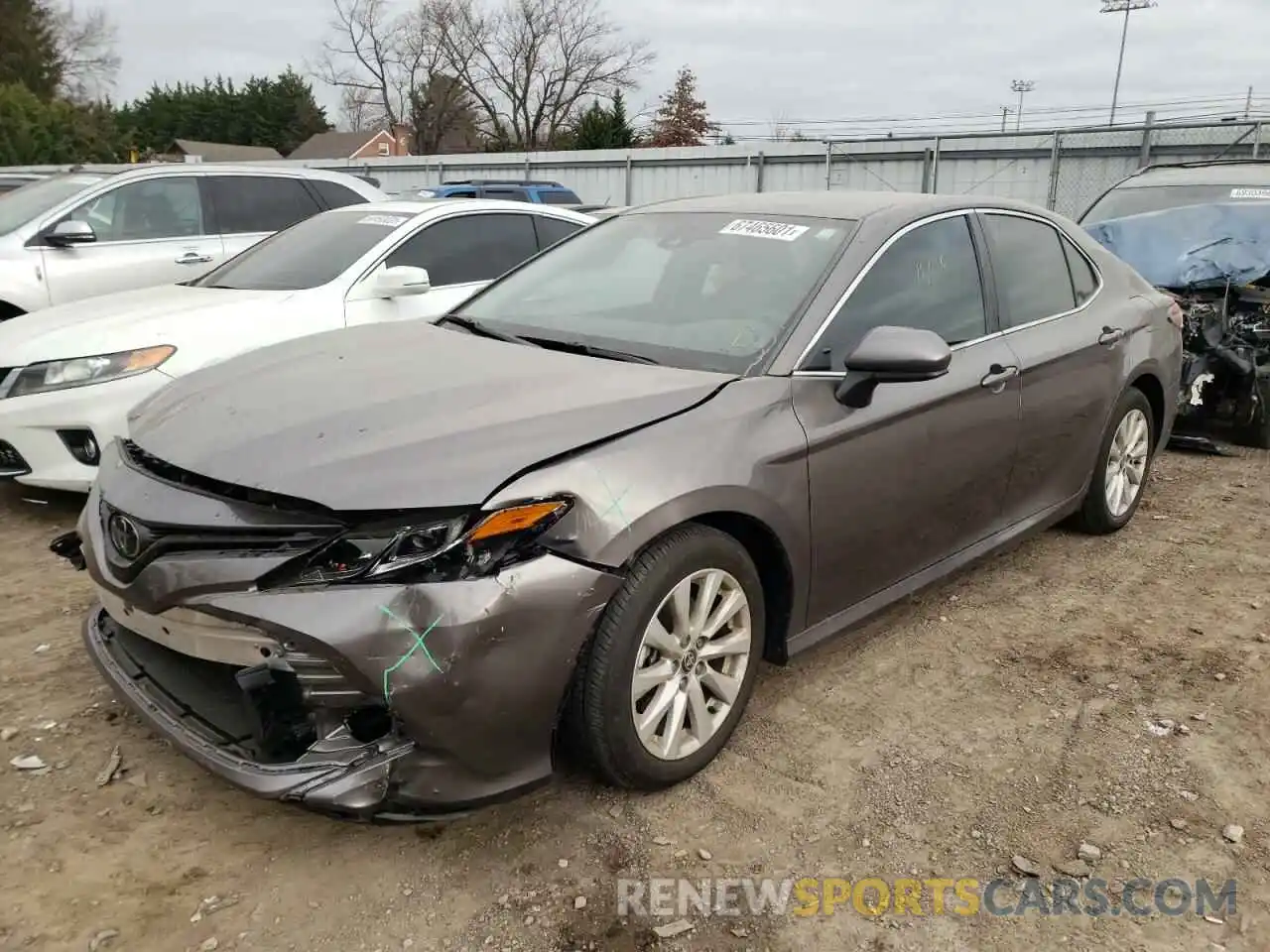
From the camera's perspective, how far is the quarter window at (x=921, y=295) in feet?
10.2

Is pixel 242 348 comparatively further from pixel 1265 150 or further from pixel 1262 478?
pixel 1265 150

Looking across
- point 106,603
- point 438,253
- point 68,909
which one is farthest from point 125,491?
point 438,253

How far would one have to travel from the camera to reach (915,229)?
3508 mm

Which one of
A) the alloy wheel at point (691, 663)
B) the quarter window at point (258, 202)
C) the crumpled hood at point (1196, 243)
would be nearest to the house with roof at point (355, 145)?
the quarter window at point (258, 202)

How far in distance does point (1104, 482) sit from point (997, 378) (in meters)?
1.33

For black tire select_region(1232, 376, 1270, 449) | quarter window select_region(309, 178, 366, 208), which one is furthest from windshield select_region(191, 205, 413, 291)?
black tire select_region(1232, 376, 1270, 449)

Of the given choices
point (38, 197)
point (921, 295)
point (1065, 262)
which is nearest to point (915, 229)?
point (921, 295)

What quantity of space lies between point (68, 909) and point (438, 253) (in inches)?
168

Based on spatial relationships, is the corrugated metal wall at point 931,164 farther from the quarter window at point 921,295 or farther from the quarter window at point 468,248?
the quarter window at point 921,295

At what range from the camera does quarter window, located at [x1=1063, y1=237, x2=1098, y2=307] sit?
14.2 ft

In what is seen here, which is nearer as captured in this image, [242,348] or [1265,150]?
[242,348]

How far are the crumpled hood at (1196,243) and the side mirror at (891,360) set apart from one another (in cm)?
450

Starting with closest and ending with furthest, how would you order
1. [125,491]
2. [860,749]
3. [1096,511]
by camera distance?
[125,491]
[860,749]
[1096,511]

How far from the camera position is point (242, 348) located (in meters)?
4.87
